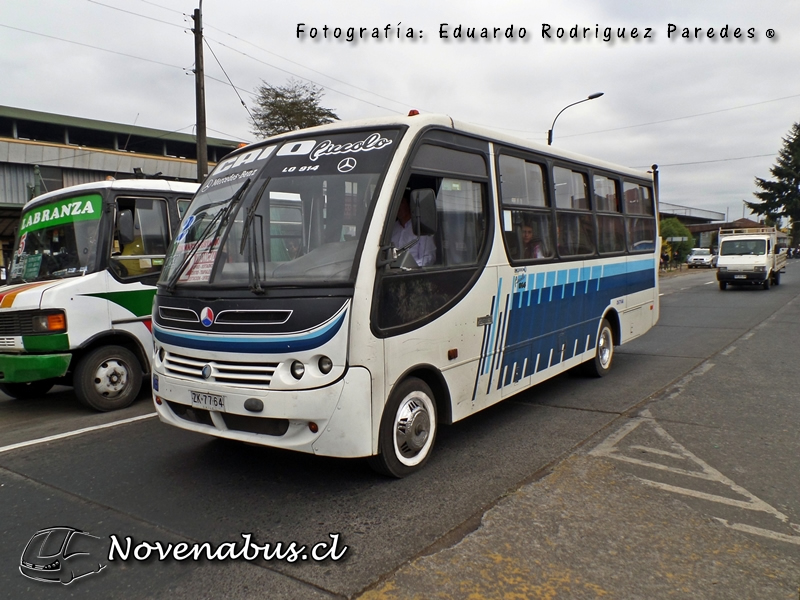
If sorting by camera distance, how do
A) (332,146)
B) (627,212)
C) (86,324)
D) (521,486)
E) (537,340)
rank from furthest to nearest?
(627,212) < (86,324) < (537,340) < (332,146) < (521,486)

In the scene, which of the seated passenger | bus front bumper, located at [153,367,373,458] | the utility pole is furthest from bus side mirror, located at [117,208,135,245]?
the utility pole

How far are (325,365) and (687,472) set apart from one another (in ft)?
9.31

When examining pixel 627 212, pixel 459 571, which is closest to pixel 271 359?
pixel 459 571

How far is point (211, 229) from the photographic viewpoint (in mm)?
4750

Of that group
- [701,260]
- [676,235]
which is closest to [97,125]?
[676,235]

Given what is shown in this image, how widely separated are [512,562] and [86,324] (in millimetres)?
5282

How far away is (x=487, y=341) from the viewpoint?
210 inches

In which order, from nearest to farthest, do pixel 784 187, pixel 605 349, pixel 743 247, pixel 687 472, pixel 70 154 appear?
pixel 687 472
pixel 605 349
pixel 743 247
pixel 70 154
pixel 784 187

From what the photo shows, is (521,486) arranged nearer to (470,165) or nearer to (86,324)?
(470,165)

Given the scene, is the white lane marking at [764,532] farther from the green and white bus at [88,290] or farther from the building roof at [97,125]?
the building roof at [97,125]

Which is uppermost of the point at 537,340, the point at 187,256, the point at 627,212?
the point at 627,212

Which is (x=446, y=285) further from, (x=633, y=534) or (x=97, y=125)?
(x=97, y=125)

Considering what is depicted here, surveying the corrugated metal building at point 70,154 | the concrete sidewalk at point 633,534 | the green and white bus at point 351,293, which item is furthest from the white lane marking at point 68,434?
the corrugated metal building at point 70,154

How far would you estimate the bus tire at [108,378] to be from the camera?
673 centimetres
